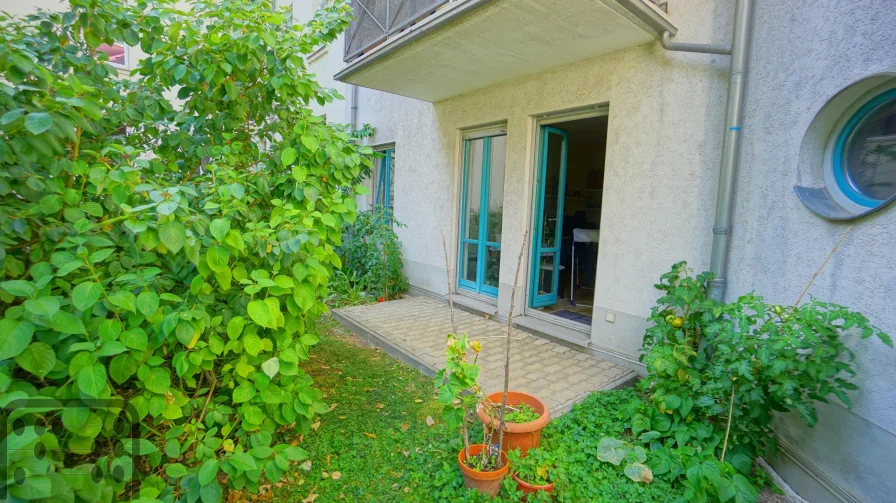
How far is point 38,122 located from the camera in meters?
1.53

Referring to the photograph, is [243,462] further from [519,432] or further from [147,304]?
[519,432]

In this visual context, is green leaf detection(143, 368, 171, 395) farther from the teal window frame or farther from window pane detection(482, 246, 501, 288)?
the teal window frame

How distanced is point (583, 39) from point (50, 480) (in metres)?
4.43

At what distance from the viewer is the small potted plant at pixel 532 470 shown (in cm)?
233

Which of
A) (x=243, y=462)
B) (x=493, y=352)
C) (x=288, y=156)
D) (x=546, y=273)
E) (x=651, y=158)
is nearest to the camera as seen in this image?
(x=243, y=462)

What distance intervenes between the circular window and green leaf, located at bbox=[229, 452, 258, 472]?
11.4 feet

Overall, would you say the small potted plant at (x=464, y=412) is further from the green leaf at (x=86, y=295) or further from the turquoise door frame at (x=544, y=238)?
the turquoise door frame at (x=544, y=238)

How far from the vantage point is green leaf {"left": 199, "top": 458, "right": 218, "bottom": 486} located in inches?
72.1

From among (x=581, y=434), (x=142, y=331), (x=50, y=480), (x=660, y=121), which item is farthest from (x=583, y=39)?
(x=50, y=480)

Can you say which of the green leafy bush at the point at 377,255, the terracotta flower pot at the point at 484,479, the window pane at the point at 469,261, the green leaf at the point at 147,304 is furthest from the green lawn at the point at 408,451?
the green leafy bush at the point at 377,255

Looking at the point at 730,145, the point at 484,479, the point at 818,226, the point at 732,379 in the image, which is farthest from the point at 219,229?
the point at 730,145

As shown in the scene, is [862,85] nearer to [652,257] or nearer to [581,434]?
[652,257]

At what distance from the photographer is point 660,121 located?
3.61 m

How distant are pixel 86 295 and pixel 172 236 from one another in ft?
1.29
